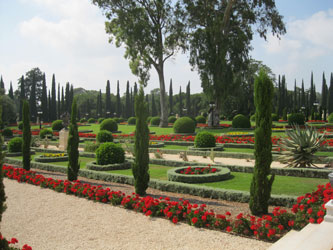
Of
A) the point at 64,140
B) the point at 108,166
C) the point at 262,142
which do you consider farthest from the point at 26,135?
the point at 262,142

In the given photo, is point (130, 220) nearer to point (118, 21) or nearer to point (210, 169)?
point (210, 169)

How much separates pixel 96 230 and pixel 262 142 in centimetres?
353

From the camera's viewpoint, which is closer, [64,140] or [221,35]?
[64,140]

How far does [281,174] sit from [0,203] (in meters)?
8.97

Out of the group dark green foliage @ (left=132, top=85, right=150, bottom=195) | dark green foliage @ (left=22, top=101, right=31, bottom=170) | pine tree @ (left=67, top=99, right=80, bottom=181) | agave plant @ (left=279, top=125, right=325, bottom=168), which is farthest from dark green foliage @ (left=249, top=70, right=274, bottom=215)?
dark green foliage @ (left=22, top=101, right=31, bottom=170)

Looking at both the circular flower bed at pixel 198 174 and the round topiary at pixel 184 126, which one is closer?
the circular flower bed at pixel 198 174

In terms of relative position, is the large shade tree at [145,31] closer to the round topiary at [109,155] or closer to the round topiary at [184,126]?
the round topiary at [184,126]

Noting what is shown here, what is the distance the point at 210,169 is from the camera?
10258 millimetres

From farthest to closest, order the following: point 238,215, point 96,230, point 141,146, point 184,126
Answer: point 184,126
point 141,146
point 96,230
point 238,215

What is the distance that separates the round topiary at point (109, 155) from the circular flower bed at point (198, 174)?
3179 millimetres

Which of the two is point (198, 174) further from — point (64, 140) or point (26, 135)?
point (64, 140)

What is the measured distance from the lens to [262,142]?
19.6 feet

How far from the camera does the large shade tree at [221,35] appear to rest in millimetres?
30109

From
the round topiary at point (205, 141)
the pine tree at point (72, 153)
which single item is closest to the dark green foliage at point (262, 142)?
the pine tree at point (72, 153)
